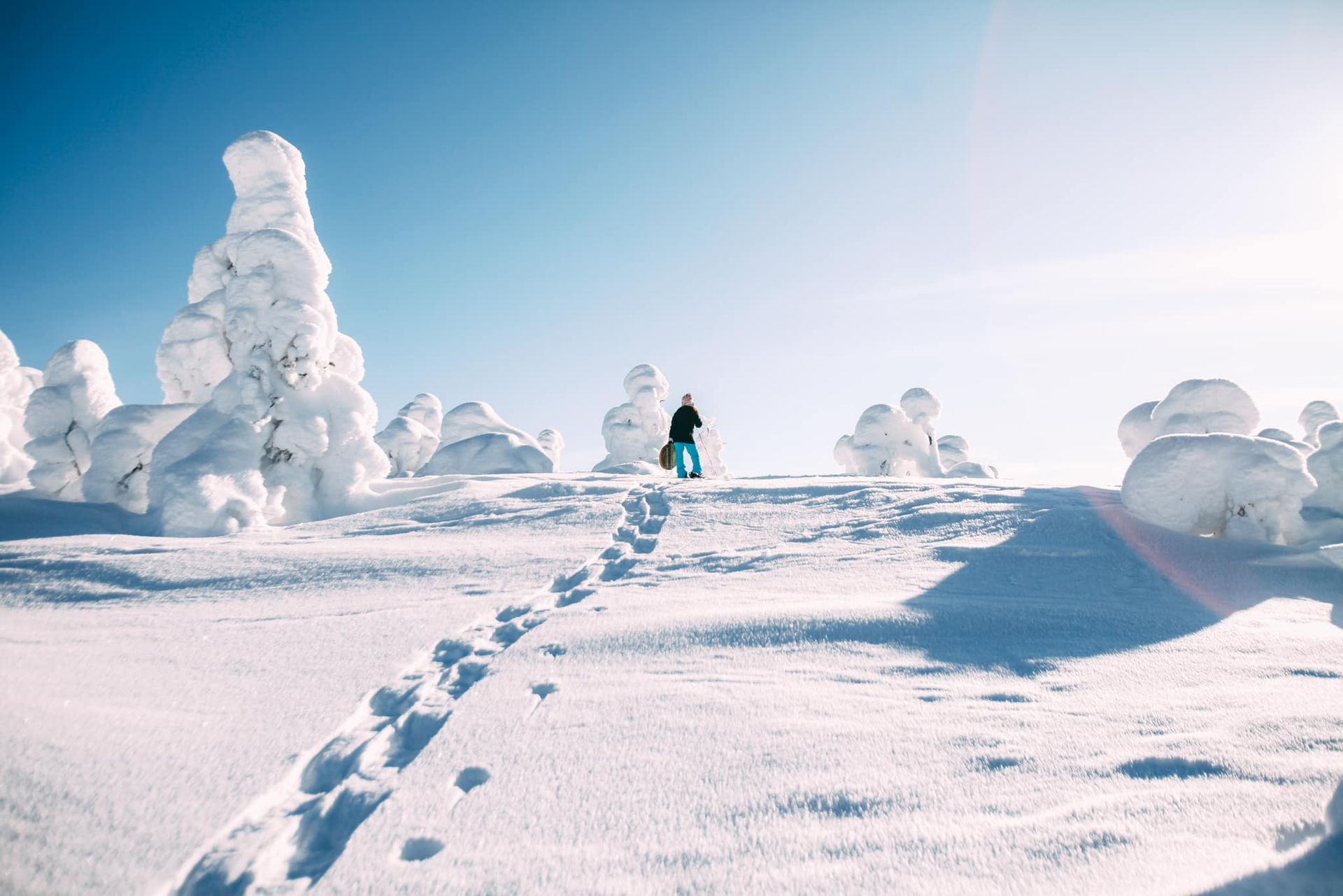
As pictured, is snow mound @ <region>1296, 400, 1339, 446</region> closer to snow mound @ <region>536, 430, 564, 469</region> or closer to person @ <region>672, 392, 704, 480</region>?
person @ <region>672, 392, 704, 480</region>

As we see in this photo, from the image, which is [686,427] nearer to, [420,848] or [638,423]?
[420,848]

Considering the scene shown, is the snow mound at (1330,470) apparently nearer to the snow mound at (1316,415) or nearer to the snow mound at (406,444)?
the snow mound at (1316,415)

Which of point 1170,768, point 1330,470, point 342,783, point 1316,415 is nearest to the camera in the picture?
point 1170,768

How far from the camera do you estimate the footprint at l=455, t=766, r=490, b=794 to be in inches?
110

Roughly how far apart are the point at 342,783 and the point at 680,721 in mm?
1650

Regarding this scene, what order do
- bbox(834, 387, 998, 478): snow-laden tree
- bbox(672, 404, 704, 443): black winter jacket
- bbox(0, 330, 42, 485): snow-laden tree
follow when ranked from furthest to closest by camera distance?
bbox(834, 387, 998, 478): snow-laden tree
bbox(0, 330, 42, 485): snow-laden tree
bbox(672, 404, 704, 443): black winter jacket

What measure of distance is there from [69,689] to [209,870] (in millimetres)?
2077

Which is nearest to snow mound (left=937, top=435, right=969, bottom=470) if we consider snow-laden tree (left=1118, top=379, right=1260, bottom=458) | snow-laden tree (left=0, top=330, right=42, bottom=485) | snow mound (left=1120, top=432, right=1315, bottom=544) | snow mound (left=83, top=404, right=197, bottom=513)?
snow-laden tree (left=1118, top=379, right=1260, bottom=458)

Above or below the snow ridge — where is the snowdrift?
above

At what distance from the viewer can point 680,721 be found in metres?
3.19

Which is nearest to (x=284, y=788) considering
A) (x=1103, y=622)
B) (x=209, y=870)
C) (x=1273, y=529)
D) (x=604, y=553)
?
(x=209, y=870)

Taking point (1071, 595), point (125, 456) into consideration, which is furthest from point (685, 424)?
point (125, 456)

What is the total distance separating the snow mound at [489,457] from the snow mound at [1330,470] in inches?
886

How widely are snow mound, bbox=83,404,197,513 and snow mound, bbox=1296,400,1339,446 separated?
34574mm
